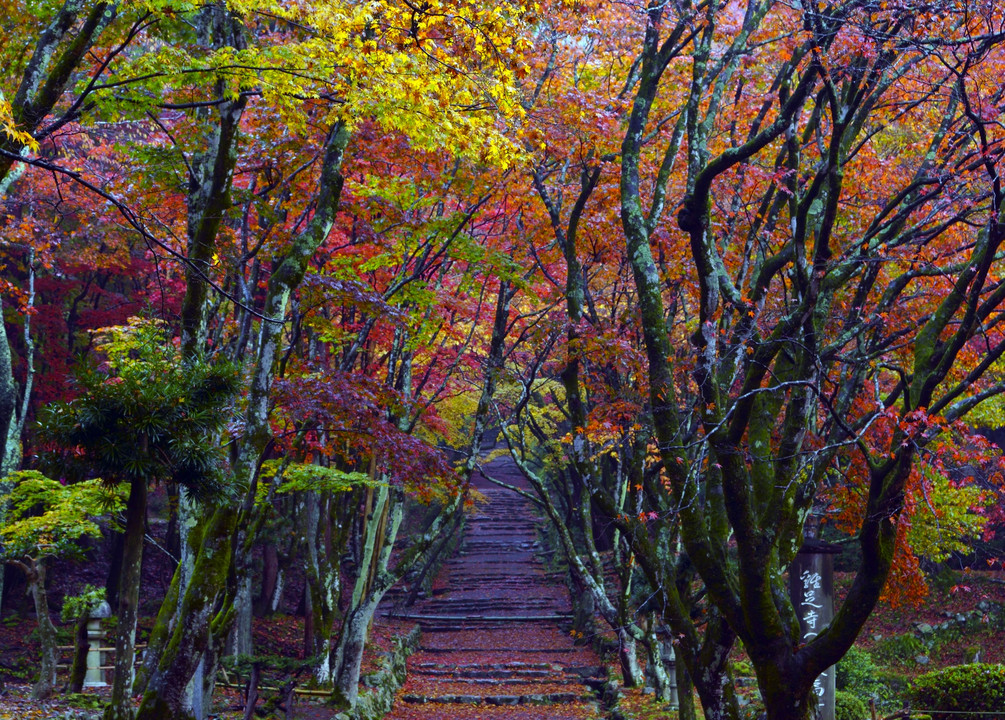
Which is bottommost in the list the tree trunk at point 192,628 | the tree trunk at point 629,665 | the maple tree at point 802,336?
the tree trunk at point 629,665

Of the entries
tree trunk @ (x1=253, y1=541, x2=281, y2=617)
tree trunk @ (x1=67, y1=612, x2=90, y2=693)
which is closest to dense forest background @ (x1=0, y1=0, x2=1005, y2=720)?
tree trunk @ (x1=67, y1=612, x2=90, y2=693)

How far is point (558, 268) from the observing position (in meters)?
13.3

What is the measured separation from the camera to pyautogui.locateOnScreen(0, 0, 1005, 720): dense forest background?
5.91 metres

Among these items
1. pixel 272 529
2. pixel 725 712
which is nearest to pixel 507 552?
pixel 272 529

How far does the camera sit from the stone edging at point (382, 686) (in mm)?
11375

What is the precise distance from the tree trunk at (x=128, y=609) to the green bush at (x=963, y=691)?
9.45 meters

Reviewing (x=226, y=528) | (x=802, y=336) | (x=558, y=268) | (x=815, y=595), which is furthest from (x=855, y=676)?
(x=226, y=528)

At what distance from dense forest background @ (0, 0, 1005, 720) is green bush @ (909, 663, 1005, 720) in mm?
2345

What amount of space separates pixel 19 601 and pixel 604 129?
16.5 metres

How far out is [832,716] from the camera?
735 centimetres

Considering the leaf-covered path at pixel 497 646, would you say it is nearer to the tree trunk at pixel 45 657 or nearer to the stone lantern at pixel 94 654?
the stone lantern at pixel 94 654

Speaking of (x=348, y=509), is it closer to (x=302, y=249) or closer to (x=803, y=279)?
(x=302, y=249)

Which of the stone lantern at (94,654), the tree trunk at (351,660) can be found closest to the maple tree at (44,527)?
the stone lantern at (94,654)

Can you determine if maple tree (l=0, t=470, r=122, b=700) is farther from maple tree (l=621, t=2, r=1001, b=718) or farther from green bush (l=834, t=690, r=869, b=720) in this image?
green bush (l=834, t=690, r=869, b=720)
